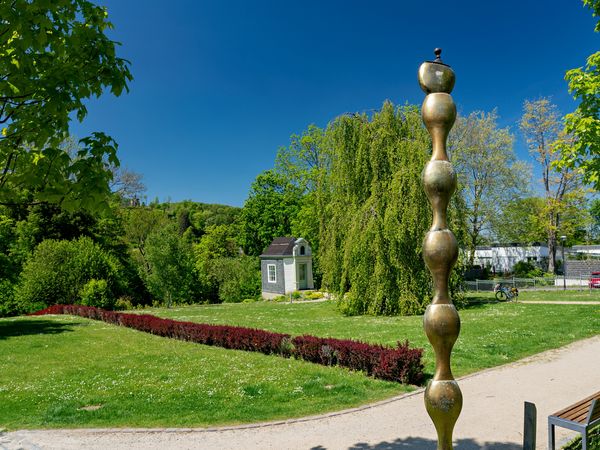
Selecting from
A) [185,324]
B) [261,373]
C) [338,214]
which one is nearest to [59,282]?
[185,324]

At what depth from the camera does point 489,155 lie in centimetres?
4284

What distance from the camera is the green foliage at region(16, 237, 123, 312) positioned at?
33.4 m

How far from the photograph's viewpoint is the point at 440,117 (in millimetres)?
2898

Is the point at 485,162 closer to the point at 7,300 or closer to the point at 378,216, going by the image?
the point at 378,216

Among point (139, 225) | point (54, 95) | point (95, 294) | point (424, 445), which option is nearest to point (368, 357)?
point (424, 445)

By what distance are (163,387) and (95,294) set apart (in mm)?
26084

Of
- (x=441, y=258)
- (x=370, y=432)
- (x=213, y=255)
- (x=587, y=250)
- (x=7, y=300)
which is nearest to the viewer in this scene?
(x=441, y=258)

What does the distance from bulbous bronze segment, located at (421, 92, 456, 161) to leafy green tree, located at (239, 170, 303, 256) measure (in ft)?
165

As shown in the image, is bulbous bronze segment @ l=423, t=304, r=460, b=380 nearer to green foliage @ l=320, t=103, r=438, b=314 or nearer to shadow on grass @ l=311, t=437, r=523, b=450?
shadow on grass @ l=311, t=437, r=523, b=450

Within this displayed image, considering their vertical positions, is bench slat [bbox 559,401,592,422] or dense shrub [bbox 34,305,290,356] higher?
bench slat [bbox 559,401,592,422]

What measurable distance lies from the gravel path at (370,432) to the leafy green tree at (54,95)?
472 centimetres

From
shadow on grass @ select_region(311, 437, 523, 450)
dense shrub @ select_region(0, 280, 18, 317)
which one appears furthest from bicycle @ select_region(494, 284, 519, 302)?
dense shrub @ select_region(0, 280, 18, 317)

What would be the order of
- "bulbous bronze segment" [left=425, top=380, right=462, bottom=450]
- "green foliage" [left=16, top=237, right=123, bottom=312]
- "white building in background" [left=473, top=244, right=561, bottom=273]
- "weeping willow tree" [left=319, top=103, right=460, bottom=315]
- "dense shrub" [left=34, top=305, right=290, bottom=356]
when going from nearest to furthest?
"bulbous bronze segment" [left=425, top=380, right=462, bottom=450] < "dense shrub" [left=34, top=305, right=290, bottom=356] < "weeping willow tree" [left=319, top=103, right=460, bottom=315] < "green foliage" [left=16, top=237, right=123, bottom=312] < "white building in background" [left=473, top=244, right=561, bottom=273]

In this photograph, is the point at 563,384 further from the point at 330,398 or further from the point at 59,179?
the point at 59,179
